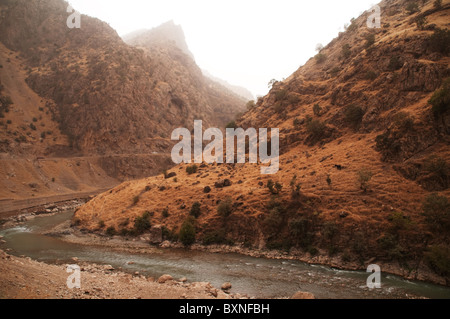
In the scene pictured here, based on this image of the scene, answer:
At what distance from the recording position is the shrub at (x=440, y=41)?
30.6 metres

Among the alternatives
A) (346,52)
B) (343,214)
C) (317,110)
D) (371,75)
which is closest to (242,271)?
(343,214)

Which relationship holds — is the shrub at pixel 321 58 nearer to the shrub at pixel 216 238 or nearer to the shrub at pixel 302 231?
the shrub at pixel 302 231

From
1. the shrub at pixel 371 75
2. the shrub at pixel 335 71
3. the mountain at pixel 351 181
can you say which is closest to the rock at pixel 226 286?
the mountain at pixel 351 181

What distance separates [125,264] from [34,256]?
33.7ft

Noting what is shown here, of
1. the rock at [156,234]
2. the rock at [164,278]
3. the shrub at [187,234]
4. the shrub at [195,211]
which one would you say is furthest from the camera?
the shrub at [195,211]

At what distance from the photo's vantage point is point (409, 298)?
15539mm

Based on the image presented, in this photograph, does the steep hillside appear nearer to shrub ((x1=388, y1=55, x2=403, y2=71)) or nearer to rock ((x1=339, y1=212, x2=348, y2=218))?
shrub ((x1=388, y1=55, x2=403, y2=71))

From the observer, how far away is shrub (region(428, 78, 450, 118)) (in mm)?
23609

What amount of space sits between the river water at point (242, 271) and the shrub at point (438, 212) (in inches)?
174

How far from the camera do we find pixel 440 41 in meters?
31.1

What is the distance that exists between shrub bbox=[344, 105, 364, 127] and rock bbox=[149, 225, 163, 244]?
28837mm

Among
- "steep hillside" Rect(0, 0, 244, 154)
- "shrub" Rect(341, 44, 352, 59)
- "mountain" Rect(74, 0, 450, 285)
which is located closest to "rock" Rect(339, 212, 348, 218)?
"mountain" Rect(74, 0, 450, 285)

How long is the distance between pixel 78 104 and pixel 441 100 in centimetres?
9721

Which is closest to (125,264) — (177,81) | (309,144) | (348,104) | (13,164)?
(309,144)
